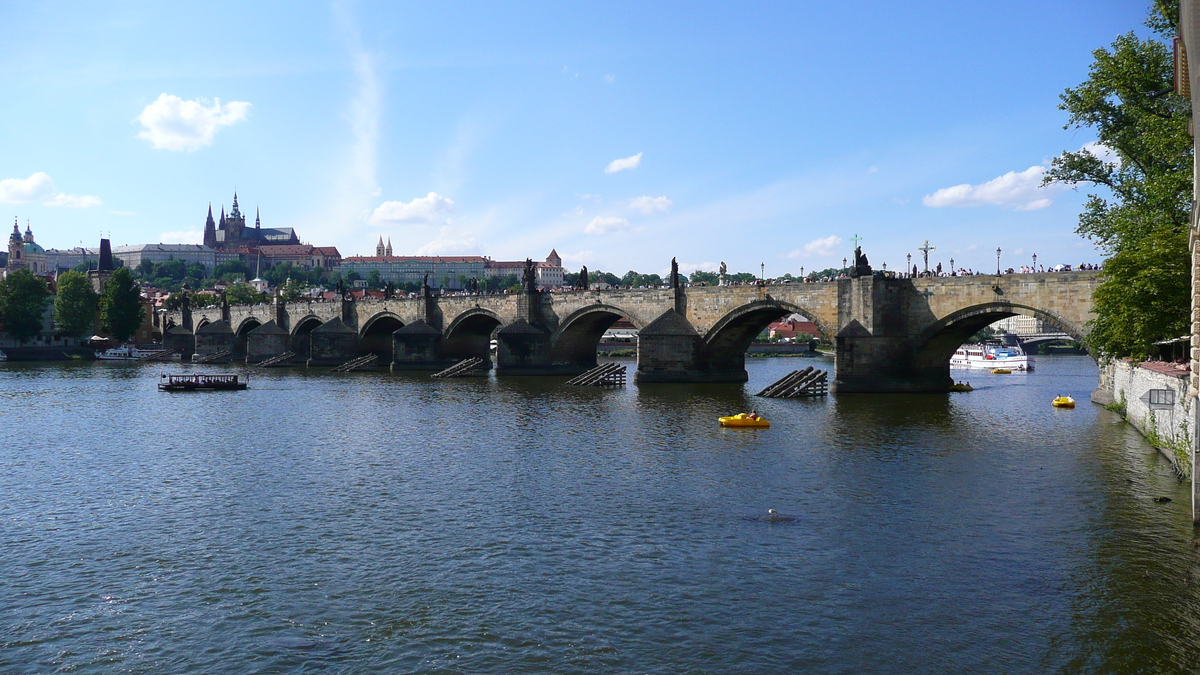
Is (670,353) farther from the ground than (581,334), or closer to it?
closer to it

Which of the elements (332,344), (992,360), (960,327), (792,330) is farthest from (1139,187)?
(792,330)

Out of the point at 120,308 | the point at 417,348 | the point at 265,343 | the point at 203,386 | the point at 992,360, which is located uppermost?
the point at 120,308

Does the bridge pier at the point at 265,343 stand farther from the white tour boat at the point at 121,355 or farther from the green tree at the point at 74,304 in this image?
the green tree at the point at 74,304

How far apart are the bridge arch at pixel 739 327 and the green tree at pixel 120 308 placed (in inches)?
3493

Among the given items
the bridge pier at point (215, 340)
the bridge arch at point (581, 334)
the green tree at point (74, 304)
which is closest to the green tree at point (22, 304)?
the green tree at point (74, 304)

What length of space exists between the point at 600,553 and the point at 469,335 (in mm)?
69750

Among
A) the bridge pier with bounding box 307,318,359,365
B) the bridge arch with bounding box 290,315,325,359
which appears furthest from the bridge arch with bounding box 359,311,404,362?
the bridge arch with bounding box 290,315,325,359

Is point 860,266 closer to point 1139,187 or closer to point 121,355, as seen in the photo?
point 1139,187

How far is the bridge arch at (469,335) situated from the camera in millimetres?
81812

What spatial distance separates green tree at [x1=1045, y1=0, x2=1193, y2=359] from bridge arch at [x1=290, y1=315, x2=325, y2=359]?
8605 centimetres

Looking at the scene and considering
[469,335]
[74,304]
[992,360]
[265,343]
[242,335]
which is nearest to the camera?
[469,335]

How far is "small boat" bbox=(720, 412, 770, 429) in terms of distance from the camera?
3766cm

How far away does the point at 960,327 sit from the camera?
47.0 meters

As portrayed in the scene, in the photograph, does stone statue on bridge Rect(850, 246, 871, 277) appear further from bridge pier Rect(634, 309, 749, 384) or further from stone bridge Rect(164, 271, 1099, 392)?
bridge pier Rect(634, 309, 749, 384)
